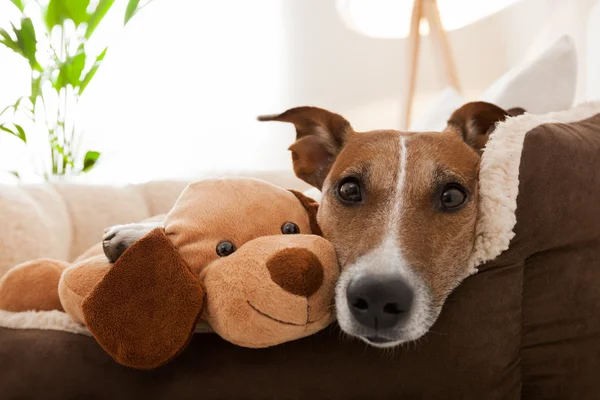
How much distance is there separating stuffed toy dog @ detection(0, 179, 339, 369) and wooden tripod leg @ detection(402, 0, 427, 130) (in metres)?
2.43

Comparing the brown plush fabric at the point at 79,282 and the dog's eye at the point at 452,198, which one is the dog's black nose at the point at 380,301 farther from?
the brown plush fabric at the point at 79,282

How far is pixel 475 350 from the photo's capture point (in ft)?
3.04

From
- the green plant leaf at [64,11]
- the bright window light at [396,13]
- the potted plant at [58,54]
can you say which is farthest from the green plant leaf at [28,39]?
the bright window light at [396,13]

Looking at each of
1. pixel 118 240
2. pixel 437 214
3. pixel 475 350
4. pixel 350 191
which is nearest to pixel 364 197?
pixel 350 191

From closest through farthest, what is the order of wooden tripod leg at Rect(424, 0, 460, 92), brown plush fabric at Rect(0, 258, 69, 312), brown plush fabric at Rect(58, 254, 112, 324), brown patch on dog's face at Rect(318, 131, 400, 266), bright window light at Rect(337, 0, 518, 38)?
brown plush fabric at Rect(58, 254, 112, 324), brown patch on dog's face at Rect(318, 131, 400, 266), brown plush fabric at Rect(0, 258, 69, 312), bright window light at Rect(337, 0, 518, 38), wooden tripod leg at Rect(424, 0, 460, 92)

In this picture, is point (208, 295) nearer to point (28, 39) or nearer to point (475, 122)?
point (475, 122)

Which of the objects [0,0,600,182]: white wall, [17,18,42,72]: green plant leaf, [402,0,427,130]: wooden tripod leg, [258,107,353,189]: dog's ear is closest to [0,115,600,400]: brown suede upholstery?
[258,107,353,189]: dog's ear

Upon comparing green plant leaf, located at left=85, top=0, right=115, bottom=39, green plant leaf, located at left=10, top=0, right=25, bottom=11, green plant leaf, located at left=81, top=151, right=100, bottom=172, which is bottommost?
green plant leaf, located at left=81, top=151, right=100, bottom=172

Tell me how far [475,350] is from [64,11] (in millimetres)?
2594

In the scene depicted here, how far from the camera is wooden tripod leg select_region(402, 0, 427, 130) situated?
3.17 metres

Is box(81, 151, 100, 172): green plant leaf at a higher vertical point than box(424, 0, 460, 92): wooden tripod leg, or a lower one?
lower

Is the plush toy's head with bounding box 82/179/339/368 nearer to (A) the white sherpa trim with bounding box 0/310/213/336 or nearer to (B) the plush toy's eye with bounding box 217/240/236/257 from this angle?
(B) the plush toy's eye with bounding box 217/240/236/257

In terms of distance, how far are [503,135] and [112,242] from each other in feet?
2.69

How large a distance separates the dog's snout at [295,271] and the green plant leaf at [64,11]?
Answer: 2359mm
